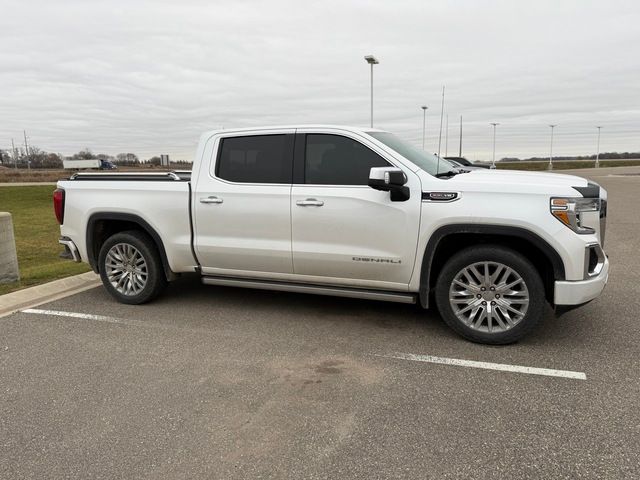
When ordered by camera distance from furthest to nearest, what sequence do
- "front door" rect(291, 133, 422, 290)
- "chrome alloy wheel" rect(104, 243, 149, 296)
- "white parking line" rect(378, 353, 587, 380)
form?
1. "chrome alloy wheel" rect(104, 243, 149, 296)
2. "front door" rect(291, 133, 422, 290)
3. "white parking line" rect(378, 353, 587, 380)

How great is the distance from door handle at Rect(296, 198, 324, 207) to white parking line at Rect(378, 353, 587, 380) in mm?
1529

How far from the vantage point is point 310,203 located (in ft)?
15.4

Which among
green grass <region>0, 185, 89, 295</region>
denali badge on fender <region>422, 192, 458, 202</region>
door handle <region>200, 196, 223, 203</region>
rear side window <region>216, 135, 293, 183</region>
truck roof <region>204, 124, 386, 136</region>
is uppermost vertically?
truck roof <region>204, 124, 386, 136</region>

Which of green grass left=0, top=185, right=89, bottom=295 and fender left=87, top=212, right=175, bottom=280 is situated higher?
fender left=87, top=212, right=175, bottom=280

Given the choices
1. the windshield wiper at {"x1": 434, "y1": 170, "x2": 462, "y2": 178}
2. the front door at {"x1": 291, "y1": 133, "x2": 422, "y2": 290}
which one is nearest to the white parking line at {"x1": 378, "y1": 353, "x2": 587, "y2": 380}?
the front door at {"x1": 291, "y1": 133, "x2": 422, "y2": 290}

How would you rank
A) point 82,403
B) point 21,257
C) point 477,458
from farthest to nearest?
1. point 21,257
2. point 82,403
3. point 477,458

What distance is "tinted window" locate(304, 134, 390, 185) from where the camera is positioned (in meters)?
4.64

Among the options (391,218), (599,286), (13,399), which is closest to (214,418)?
(13,399)

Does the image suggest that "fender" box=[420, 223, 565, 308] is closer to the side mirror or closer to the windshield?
the side mirror

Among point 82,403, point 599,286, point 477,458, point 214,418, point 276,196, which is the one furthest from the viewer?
point 276,196

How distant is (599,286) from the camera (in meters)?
4.11

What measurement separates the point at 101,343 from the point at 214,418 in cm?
189

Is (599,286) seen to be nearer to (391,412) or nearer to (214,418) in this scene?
(391,412)

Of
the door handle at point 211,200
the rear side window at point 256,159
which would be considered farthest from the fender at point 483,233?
the door handle at point 211,200
